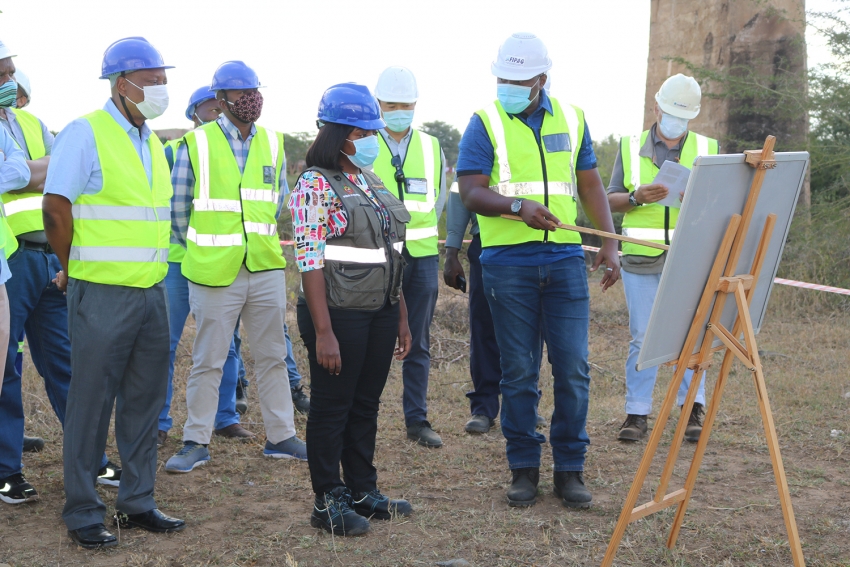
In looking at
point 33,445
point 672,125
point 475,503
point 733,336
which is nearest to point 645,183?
point 672,125

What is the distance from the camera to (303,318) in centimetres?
402

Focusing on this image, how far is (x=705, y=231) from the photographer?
10.9 ft

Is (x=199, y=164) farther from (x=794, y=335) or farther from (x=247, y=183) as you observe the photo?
(x=794, y=335)

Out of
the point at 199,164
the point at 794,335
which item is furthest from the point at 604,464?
the point at 794,335

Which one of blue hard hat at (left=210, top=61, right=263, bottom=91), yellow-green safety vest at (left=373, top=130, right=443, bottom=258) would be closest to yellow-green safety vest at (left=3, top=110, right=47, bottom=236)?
blue hard hat at (left=210, top=61, right=263, bottom=91)

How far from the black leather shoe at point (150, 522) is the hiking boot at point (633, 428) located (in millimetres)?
2952

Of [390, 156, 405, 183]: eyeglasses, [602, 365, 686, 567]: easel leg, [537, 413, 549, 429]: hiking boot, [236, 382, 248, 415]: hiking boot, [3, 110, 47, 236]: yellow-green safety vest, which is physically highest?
[390, 156, 405, 183]: eyeglasses

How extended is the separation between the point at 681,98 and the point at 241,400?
12.9ft

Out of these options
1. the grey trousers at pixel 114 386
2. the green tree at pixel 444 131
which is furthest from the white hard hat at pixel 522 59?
the green tree at pixel 444 131

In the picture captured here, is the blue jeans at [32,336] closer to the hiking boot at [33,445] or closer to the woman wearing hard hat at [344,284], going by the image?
the hiking boot at [33,445]

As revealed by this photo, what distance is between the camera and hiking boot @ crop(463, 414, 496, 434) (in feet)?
19.8

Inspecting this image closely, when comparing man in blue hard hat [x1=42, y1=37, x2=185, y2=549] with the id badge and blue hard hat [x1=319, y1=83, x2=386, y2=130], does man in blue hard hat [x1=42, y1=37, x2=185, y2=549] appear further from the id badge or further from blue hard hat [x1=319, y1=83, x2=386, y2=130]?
the id badge

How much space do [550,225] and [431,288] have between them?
5.92 feet

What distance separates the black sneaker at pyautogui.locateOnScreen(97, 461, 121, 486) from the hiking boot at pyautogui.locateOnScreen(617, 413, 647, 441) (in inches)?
125
